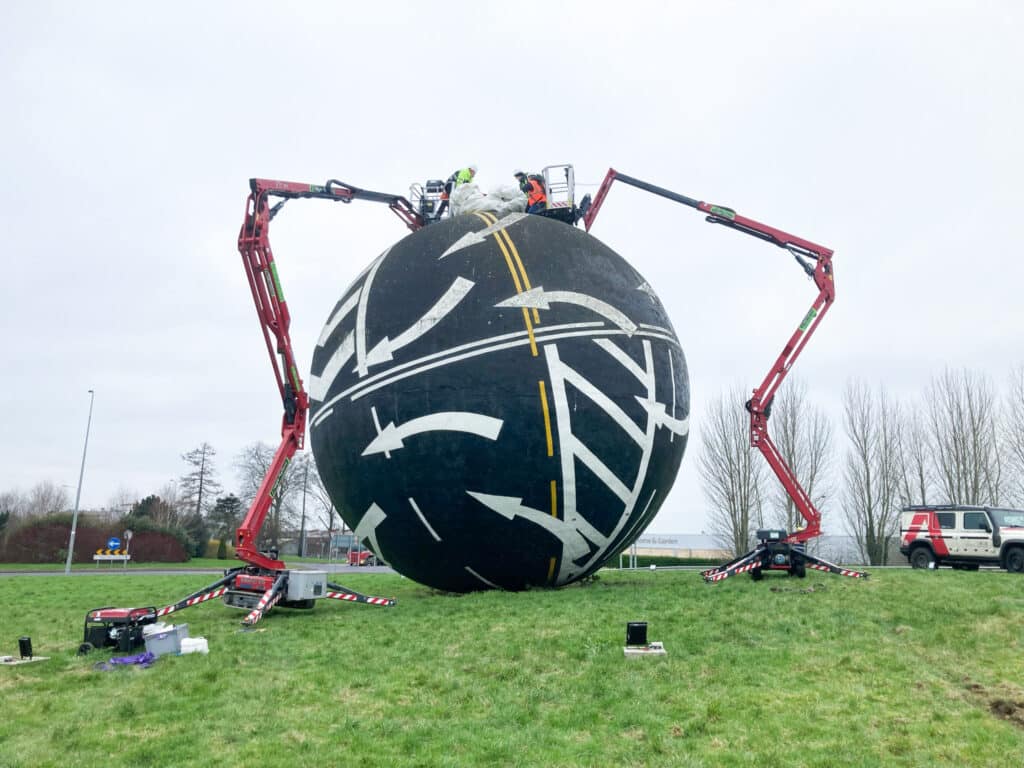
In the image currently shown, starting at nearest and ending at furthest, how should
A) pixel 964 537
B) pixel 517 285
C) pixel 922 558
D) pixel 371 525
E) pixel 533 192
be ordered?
pixel 517 285 → pixel 371 525 → pixel 533 192 → pixel 964 537 → pixel 922 558

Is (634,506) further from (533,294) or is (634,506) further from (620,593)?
(533,294)

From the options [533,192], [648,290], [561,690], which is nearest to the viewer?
[561,690]

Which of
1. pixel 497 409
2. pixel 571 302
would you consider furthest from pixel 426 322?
pixel 571 302

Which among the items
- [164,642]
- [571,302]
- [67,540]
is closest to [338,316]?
[571,302]

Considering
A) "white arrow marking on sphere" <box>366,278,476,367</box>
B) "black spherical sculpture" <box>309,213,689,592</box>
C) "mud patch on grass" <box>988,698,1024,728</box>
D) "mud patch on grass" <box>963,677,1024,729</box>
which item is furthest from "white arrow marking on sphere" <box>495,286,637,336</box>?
"mud patch on grass" <box>988,698,1024,728</box>

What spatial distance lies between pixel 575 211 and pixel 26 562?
42432 millimetres

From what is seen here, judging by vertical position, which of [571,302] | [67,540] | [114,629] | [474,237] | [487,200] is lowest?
[114,629]

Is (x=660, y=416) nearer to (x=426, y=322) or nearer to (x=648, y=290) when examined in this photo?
(x=648, y=290)

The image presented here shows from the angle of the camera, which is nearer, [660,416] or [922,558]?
[660,416]

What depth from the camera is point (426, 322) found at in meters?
12.0

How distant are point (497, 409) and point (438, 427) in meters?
0.95

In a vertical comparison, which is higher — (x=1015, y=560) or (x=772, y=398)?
(x=772, y=398)

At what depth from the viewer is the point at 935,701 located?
22.0ft

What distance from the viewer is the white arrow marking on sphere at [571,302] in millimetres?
11922
